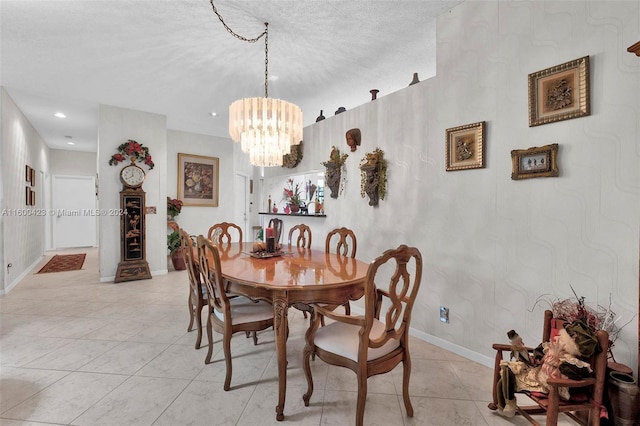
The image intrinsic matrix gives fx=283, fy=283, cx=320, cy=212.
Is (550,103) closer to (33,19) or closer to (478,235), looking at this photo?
(478,235)

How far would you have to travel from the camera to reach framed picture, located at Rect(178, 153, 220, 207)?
19.0 feet

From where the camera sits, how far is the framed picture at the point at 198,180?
5785mm

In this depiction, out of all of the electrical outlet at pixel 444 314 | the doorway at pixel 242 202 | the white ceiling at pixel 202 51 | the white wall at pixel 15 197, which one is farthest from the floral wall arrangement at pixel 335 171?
the white wall at pixel 15 197

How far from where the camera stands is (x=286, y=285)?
1.67 metres

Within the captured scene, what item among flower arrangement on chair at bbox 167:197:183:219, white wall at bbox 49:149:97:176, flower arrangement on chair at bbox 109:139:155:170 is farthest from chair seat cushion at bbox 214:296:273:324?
white wall at bbox 49:149:97:176

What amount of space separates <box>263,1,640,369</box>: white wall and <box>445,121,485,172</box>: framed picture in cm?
6

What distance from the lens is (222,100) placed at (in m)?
4.26

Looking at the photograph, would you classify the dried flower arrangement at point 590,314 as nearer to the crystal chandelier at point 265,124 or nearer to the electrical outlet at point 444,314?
the electrical outlet at point 444,314

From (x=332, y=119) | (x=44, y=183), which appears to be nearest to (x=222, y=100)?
(x=332, y=119)

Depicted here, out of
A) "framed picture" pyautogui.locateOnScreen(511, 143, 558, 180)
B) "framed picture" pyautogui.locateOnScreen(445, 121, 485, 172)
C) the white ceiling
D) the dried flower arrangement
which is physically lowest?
the dried flower arrangement

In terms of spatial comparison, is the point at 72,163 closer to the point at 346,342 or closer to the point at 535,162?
the point at 346,342

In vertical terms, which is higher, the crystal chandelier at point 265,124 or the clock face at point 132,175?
the crystal chandelier at point 265,124

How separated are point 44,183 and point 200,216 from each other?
4.09m

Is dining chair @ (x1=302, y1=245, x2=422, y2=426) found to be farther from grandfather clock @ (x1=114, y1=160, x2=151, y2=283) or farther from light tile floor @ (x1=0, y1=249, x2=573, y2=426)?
grandfather clock @ (x1=114, y1=160, x2=151, y2=283)
